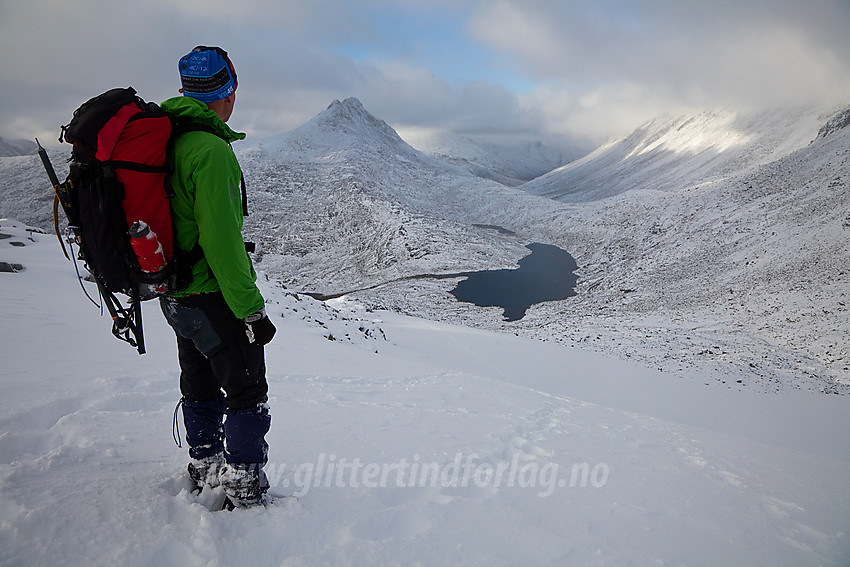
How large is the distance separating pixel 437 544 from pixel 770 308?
27.8m

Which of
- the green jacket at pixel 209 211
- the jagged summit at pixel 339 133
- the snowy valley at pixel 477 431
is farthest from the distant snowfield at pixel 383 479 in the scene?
the jagged summit at pixel 339 133

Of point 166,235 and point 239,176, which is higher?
point 239,176

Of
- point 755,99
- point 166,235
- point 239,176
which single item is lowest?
point 166,235

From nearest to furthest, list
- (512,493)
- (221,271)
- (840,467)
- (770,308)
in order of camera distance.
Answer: (221,271) → (512,493) → (840,467) → (770,308)

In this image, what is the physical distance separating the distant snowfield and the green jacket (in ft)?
4.57

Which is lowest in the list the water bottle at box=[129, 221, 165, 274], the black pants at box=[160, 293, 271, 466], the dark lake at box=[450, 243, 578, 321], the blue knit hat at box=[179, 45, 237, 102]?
the dark lake at box=[450, 243, 578, 321]

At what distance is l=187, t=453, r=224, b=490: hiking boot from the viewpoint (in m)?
2.98

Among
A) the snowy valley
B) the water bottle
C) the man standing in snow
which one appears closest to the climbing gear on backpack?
the water bottle

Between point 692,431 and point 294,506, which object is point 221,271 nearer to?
point 294,506

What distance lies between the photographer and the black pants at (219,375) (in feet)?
8.75

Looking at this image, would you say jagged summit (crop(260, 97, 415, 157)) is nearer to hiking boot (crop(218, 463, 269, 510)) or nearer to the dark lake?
the dark lake

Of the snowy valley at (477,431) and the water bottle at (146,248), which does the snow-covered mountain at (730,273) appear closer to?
the snowy valley at (477,431)

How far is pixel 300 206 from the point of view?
5847cm

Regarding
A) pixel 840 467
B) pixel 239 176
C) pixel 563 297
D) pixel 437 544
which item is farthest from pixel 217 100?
pixel 563 297
